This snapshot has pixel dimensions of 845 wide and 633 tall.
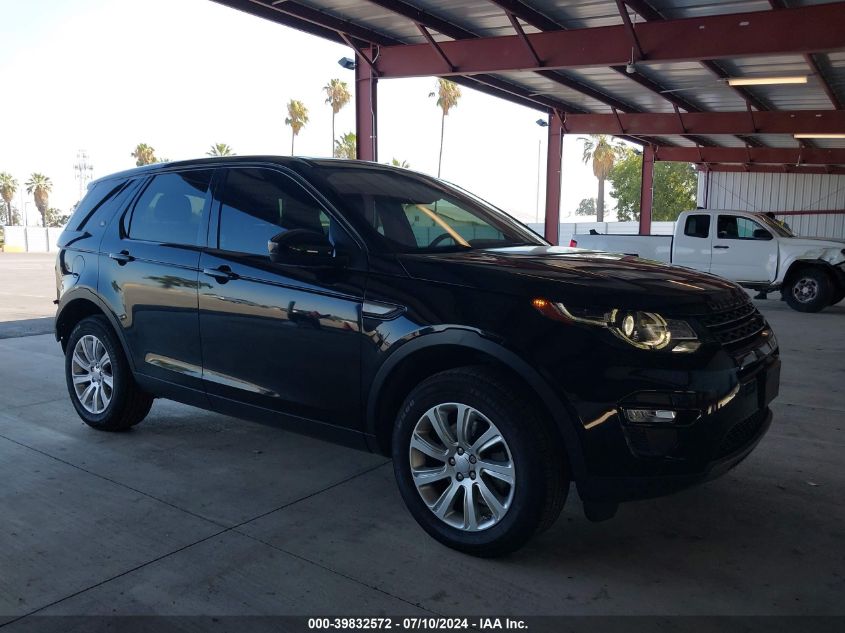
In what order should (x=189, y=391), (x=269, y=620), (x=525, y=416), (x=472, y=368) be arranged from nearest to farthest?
(x=269, y=620) < (x=525, y=416) < (x=472, y=368) < (x=189, y=391)

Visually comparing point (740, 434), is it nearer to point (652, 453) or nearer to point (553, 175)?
point (652, 453)

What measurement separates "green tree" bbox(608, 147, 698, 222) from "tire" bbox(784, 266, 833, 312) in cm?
3715

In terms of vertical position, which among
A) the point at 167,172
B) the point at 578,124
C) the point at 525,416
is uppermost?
the point at 578,124

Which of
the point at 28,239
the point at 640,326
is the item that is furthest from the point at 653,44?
the point at 28,239

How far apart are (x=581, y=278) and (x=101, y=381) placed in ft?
11.0

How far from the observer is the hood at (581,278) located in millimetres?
2756

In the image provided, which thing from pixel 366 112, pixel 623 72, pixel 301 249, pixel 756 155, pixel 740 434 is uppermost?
pixel 623 72

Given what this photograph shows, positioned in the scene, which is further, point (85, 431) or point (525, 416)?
point (85, 431)

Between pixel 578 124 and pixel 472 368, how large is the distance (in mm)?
18194

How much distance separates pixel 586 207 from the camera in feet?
419

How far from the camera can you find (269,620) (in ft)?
8.27

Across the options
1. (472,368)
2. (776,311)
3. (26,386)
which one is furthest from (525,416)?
(776,311)

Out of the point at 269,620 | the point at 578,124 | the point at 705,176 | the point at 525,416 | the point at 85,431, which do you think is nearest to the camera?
the point at 269,620

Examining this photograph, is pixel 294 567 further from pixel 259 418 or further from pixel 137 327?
pixel 137 327
